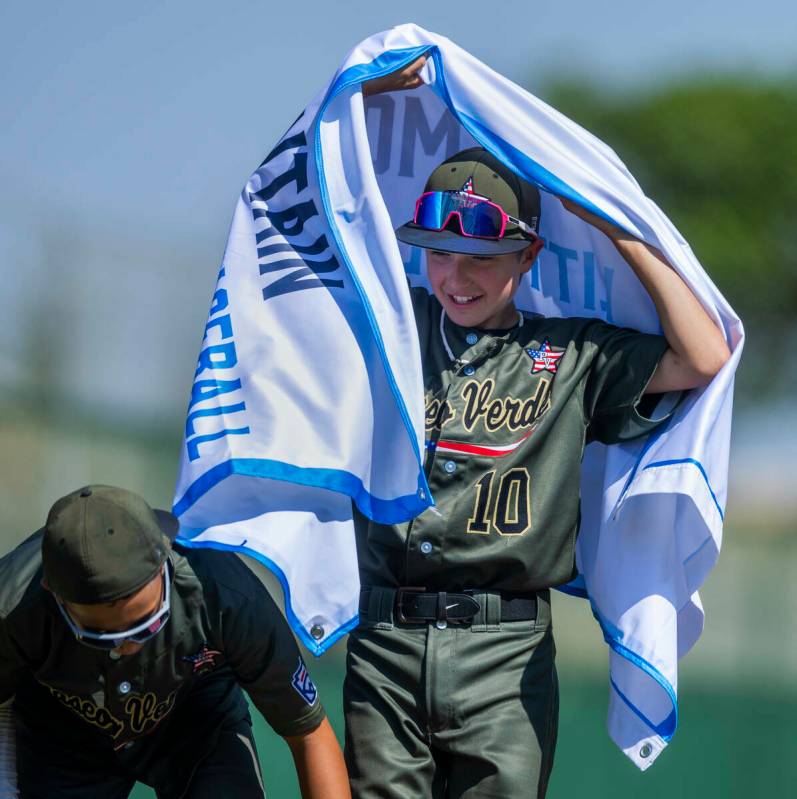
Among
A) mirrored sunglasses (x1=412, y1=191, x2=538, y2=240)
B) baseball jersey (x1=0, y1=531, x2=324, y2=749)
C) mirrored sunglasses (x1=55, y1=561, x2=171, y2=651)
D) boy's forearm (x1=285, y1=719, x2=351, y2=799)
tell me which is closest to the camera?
mirrored sunglasses (x1=55, y1=561, x2=171, y2=651)

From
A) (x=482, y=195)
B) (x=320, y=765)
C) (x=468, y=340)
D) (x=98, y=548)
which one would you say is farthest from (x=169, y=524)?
(x=482, y=195)

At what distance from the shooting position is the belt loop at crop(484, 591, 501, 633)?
3531 millimetres

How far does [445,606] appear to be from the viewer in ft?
11.5

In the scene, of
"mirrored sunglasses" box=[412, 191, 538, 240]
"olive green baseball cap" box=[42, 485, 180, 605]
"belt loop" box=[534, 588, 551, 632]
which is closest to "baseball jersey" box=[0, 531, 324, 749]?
"olive green baseball cap" box=[42, 485, 180, 605]

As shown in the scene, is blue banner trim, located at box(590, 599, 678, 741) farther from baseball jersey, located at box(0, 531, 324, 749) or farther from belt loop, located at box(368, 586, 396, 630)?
baseball jersey, located at box(0, 531, 324, 749)

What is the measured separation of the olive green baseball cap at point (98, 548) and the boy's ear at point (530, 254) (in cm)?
130

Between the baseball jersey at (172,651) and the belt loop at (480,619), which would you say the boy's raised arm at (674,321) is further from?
the baseball jersey at (172,651)

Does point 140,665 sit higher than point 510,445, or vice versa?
point 510,445

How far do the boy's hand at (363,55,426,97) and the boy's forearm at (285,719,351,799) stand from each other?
1.70m

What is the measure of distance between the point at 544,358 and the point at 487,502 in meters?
0.43

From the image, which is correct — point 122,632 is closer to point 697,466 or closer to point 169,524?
point 169,524

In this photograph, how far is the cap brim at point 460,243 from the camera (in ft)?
11.8

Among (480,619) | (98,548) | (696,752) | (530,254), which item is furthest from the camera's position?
(696,752)

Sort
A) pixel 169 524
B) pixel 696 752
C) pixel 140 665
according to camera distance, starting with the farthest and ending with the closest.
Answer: pixel 696 752 → pixel 169 524 → pixel 140 665
